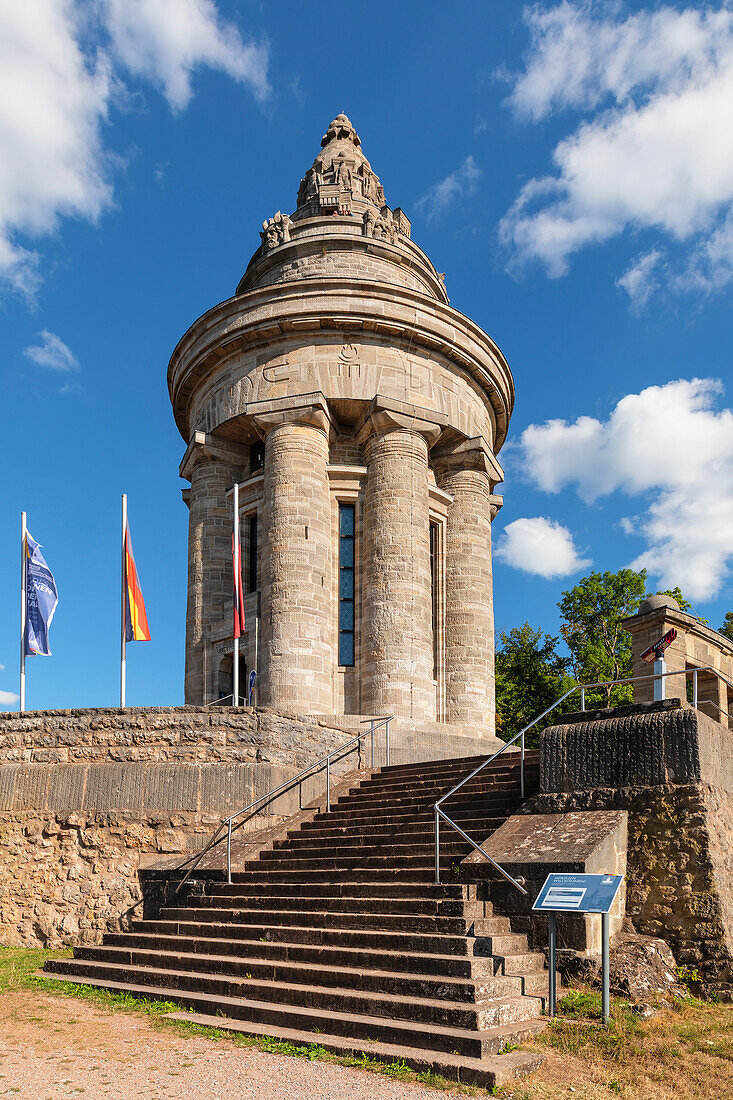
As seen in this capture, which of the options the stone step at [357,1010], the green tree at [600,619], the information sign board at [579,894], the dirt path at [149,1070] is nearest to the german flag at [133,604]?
the stone step at [357,1010]

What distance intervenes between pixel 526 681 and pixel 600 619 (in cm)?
382

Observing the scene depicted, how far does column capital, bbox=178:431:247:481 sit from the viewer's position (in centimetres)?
2189

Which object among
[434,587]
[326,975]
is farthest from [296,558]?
[326,975]

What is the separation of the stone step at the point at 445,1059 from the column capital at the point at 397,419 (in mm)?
14513

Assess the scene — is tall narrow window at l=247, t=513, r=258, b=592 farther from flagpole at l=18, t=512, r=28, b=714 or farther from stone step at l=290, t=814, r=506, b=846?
stone step at l=290, t=814, r=506, b=846

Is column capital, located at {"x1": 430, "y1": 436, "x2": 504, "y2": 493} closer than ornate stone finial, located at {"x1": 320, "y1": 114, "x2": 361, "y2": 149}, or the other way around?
column capital, located at {"x1": 430, "y1": 436, "x2": 504, "y2": 493}

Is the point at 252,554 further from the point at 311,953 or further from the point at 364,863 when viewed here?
the point at 311,953

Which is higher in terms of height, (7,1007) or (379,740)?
(379,740)

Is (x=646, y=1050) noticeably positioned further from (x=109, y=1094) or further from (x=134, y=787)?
(x=134, y=787)

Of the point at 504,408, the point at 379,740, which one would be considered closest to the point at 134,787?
the point at 379,740

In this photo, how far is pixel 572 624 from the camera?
36938mm

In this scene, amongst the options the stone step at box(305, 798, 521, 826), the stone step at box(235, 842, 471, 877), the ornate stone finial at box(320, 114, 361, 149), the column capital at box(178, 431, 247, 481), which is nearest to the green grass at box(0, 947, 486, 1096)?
the stone step at box(235, 842, 471, 877)

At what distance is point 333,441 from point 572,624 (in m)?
18.7

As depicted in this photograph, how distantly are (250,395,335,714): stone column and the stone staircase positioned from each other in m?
5.52
